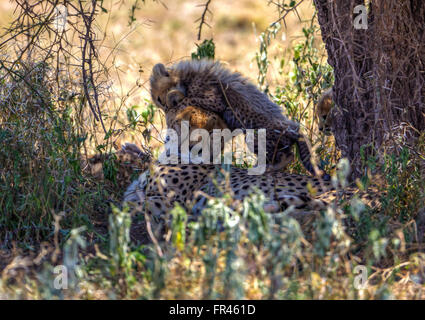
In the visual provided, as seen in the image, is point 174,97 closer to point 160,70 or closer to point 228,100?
point 160,70

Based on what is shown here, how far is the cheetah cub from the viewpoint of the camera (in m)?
4.20

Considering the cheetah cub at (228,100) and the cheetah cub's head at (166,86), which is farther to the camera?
the cheetah cub's head at (166,86)

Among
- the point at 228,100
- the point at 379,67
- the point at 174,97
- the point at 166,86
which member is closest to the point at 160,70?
the point at 166,86

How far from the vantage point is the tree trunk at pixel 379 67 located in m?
3.57

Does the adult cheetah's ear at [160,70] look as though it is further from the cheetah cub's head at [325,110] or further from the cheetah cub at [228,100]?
the cheetah cub's head at [325,110]

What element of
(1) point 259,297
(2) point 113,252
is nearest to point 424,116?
(1) point 259,297

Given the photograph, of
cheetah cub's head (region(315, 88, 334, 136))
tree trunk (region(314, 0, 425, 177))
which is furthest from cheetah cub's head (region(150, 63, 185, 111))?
tree trunk (region(314, 0, 425, 177))

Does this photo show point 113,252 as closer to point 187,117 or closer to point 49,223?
point 49,223

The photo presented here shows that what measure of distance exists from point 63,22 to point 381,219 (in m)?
2.14

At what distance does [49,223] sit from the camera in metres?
3.29

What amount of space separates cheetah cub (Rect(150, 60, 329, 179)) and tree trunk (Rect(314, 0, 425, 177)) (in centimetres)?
48

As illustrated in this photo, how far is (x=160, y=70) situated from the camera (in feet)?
14.9

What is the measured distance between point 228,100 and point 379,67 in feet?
3.91

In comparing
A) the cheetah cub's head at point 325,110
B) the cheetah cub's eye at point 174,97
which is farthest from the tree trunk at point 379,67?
the cheetah cub's eye at point 174,97
